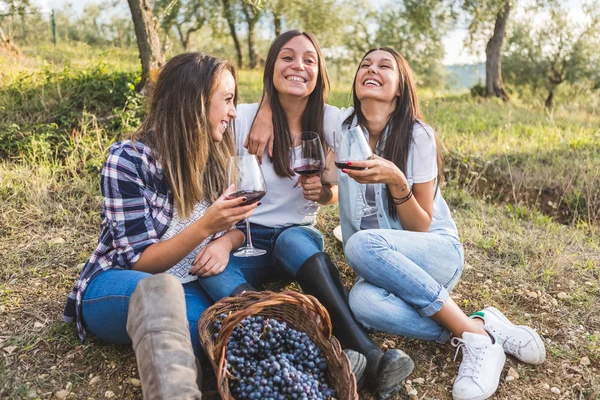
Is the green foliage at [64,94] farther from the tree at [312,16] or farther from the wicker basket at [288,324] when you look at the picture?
the tree at [312,16]

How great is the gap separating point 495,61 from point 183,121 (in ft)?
43.3

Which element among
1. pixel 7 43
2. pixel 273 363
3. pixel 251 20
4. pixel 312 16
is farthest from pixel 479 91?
pixel 273 363

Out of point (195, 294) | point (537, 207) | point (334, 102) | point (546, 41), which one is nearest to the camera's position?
point (195, 294)

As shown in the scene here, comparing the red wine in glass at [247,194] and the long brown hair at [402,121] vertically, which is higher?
Answer: the long brown hair at [402,121]

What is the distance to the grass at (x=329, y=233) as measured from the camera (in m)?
2.70

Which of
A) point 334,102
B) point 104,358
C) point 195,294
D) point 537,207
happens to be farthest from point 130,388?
point 334,102

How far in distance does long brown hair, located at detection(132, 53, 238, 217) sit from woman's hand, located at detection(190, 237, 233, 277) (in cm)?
25

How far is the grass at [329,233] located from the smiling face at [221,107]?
1260 mm

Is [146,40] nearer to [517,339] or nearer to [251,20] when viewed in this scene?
[517,339]

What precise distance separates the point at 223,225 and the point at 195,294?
618 mm

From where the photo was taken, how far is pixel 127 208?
2.45 meters

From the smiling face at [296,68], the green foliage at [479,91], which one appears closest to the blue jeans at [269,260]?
Result: the smiling face at [296,68]

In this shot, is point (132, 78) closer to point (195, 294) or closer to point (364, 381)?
point (195, 294)

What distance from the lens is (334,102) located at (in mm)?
9109
